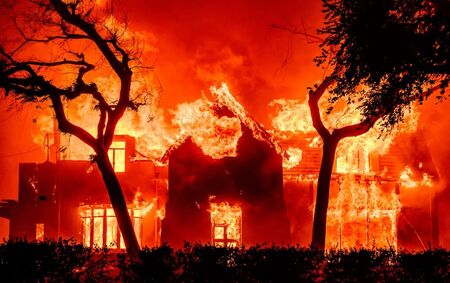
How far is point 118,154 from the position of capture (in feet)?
88.0

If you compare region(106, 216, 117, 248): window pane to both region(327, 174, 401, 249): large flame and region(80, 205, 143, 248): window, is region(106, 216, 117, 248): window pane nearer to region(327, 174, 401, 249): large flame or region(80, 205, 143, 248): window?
region(80, 205, 143, 248): window

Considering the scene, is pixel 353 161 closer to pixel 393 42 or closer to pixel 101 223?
pixel 101 223

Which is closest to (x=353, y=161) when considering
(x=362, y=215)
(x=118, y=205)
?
(x=362, y=215)

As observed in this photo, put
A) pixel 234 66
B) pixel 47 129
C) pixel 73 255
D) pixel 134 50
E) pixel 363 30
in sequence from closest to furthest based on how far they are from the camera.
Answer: pixel 363 30, pixel 73 255, pixel 134 50, pixel 47 129, pixel 234 66

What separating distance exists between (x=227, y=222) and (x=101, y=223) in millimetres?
6792

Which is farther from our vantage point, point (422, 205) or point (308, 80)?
point (308, 80)

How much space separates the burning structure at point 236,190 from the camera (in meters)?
23.4

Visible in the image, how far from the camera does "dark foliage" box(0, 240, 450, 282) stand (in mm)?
14102

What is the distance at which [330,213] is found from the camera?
85.0ft

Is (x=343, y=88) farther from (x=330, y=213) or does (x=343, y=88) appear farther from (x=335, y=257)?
(x=330, y=213)

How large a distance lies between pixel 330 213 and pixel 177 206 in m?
7.95

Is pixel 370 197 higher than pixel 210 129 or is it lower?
lower

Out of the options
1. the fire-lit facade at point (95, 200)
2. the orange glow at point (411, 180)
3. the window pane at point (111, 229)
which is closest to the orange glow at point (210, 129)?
the fire-lit facade at point (95, 200)

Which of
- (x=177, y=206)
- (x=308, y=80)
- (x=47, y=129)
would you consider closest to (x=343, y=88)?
(x=177, y=206)
